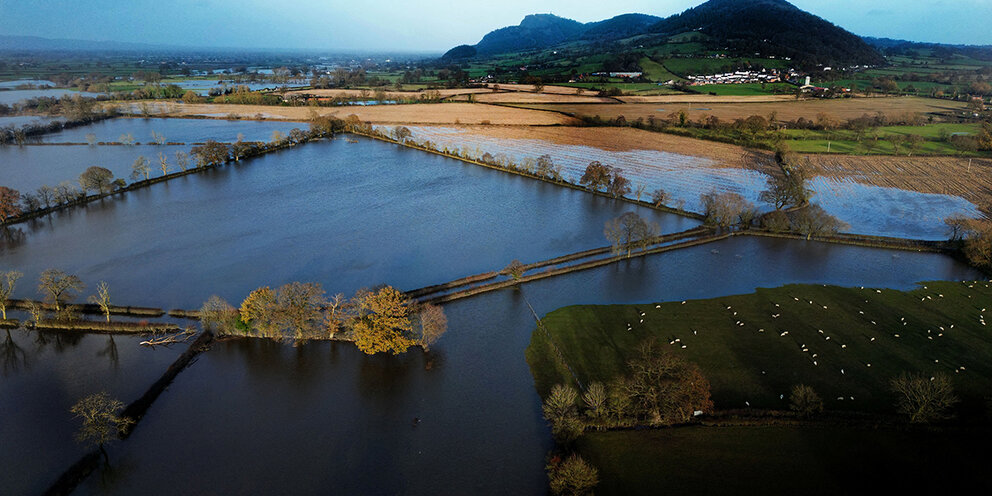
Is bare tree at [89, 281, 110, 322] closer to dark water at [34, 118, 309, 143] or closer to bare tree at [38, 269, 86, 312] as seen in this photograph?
bare tree at [38, 269, 86, 312]

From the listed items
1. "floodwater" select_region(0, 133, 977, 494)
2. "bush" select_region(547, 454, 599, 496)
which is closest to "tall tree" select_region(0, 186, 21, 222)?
"floodwater" select_region(0, 133, 977, 494)

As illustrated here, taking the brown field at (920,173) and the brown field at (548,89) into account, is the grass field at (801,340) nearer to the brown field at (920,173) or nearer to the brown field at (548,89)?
the brown field at (920,173)

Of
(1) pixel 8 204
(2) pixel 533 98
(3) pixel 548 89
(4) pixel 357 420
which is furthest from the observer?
(3) pixel 548 89

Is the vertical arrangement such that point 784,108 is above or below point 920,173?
above

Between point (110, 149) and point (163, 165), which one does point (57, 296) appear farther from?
point (110, 149)

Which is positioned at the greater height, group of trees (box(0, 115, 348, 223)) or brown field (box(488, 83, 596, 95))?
brown field (box(488, 83, 596, 95))

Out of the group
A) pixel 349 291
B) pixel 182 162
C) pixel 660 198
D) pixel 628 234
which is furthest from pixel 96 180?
pixel 660 198

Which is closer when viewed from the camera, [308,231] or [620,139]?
[308,231]
